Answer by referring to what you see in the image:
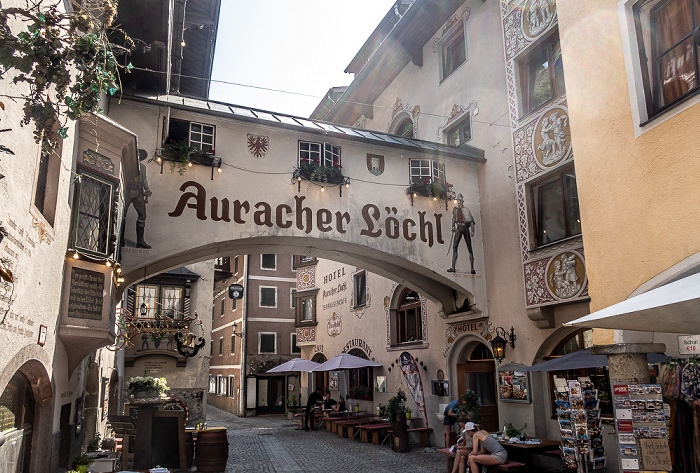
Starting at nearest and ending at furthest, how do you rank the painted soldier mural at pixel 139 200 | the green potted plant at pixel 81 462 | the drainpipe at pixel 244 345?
the green potted plant at pixel 81 462 → the painted soldier mural at pixel 139 200 → the drainpipe at pixel 244 345

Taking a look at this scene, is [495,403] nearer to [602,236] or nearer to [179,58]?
[602,236]

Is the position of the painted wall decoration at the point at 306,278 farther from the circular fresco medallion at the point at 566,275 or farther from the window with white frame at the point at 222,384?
the circular fresco medallion at the point at 566,275

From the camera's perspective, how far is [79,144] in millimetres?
7270

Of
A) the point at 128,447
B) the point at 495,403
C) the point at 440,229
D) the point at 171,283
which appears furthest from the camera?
the point at 171,283

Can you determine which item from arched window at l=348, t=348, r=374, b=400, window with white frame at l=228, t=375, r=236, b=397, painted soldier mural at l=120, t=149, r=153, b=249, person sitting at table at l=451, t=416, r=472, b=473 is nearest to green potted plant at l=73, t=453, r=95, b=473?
painted soldier mural at l=120, t=149, r=153, b=249

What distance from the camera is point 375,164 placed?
1356 centimetres

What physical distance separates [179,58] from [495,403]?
12.0m

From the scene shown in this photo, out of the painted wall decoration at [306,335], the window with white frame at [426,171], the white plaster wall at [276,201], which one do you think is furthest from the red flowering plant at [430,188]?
the painted wall decoration at [306,335]

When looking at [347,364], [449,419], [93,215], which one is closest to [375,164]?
[449,419]

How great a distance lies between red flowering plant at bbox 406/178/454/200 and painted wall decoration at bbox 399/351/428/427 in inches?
216

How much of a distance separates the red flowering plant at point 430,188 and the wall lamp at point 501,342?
3.57 m

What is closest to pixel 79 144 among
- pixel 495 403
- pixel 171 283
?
pixel 495 403

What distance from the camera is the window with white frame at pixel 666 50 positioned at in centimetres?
645

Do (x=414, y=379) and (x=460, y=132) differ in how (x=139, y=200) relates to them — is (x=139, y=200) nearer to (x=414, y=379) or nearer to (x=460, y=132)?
(x=460, y=132)
